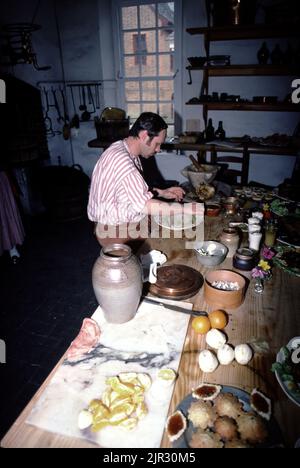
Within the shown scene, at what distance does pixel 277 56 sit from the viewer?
4.87 m

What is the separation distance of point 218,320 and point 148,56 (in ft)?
18.9

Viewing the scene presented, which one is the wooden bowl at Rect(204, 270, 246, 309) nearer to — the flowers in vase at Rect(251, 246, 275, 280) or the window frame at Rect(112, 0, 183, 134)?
the flowers in vase at Rect(251, 246, 275, 280)

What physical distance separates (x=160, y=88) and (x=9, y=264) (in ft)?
13.5

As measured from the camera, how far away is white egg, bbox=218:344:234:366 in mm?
1310

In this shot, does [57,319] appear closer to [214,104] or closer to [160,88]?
[214,104]

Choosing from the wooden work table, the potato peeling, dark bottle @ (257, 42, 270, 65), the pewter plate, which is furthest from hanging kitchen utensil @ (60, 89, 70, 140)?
the pewter plate

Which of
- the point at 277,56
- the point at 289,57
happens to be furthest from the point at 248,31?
the point at 289,57

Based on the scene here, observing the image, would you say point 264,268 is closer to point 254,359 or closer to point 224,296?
point 224,296

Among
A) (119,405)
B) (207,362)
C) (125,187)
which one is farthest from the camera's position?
(125,187)

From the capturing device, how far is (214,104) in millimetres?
5324

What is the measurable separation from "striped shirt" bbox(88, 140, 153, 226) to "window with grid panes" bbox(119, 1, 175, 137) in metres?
3.87

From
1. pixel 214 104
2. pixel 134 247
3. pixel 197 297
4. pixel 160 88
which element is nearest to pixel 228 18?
pixel 214 104

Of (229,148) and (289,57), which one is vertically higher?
(289,57)

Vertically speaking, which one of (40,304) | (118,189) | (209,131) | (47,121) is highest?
(47,121)
